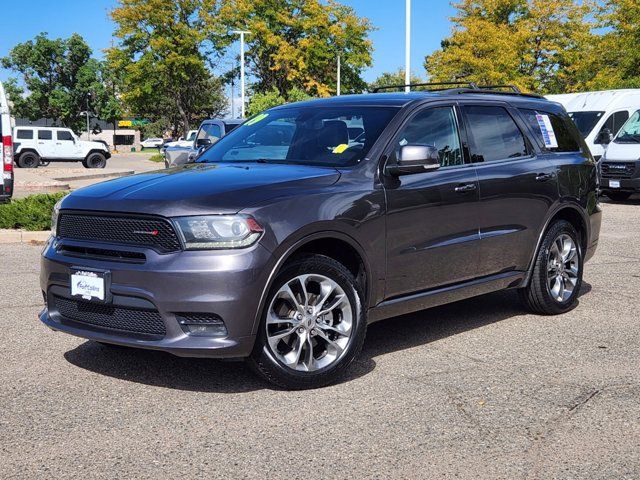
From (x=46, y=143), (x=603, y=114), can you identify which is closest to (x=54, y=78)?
(x=46, y=143)

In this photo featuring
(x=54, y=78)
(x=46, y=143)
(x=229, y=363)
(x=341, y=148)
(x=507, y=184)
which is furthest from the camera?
(x=54, y=78)

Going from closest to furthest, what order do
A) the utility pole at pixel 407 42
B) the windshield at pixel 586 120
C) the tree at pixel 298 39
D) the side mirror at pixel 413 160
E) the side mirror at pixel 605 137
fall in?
1. the side mirror at pixel 413 160
2. the side mirror at pixel 605 137
3. the windshield at pixel 586 120
4. the utility pole at pixel 407 42
5. the tree at pixel 298 39

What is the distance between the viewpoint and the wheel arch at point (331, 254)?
4422 mm

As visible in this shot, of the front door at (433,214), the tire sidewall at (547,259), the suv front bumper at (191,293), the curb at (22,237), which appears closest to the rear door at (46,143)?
the curb at (22,237)

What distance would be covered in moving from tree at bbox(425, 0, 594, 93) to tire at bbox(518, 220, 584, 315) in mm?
37652

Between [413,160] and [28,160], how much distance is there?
33.1 metres

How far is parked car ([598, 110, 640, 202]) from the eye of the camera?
17.3 m

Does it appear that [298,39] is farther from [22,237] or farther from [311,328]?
[311,328]

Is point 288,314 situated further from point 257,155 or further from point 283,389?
point 257,155

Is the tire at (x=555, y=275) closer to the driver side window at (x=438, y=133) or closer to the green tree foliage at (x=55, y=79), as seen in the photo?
the driver side window at (x=438, y=133)

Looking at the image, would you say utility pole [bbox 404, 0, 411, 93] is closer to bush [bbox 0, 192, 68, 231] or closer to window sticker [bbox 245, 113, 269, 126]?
bush [bbox 0, 192, 68, 231]

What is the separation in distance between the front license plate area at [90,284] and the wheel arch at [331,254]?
854 millimetres

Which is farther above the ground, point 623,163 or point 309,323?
point 623,163

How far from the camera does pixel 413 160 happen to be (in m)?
5.09
